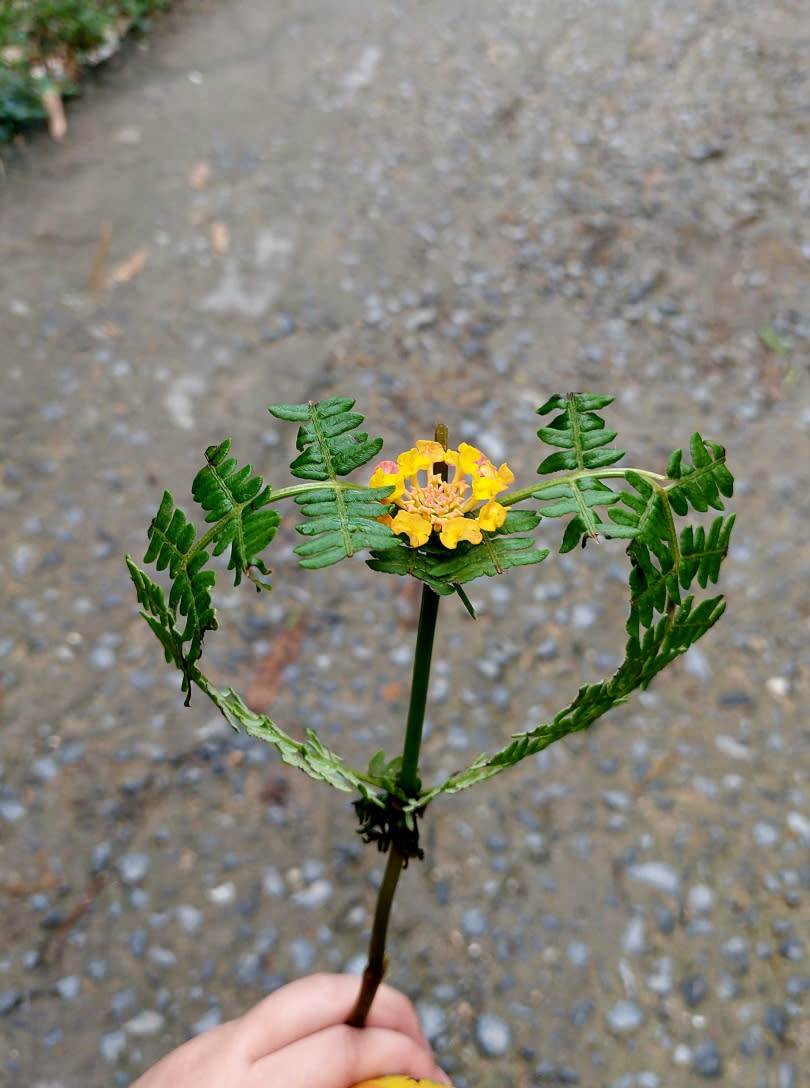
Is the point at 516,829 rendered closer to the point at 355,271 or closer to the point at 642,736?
the point at 642,736

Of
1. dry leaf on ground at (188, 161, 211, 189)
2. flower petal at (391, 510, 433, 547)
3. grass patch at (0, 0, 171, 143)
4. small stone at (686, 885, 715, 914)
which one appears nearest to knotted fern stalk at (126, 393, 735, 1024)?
flower petal at (391, 510, 433, 547)

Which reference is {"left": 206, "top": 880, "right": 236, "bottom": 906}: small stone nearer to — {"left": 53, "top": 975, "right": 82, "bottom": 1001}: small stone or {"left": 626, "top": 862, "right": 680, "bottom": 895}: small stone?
{"left": 53, "top": 975, "right": 82, "bottom": 1001}: small stone

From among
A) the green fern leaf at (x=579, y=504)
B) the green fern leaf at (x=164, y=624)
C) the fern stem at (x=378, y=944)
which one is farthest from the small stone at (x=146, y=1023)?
the green fern leaf at (x=579, y=504)

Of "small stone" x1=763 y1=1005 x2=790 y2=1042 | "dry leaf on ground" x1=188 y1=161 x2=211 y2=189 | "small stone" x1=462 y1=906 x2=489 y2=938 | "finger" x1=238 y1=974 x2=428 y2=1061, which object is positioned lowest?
"small stone" x1=763 y1=1005 x2=790 y2=1042

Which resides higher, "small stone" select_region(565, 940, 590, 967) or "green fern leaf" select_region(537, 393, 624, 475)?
"green fern leaf" select_region(537, 393, 624, 475)

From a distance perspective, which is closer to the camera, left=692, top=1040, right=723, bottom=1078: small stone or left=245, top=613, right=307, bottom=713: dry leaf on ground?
left=692, top=1040, right=723, bottom=1078: small stone

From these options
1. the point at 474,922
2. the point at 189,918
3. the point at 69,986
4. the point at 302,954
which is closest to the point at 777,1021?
the point at 474,922

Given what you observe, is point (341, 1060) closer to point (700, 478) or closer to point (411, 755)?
point (411, 755)

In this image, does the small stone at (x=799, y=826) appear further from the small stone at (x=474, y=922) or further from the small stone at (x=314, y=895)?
the small stone at (x=314, y=895)
